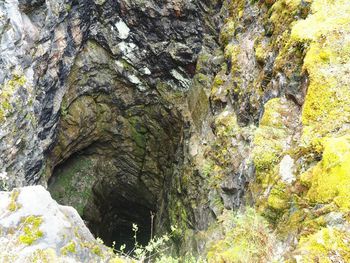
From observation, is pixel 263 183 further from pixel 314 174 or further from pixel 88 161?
pixel 88 161

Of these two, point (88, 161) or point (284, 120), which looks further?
point (88, 161)

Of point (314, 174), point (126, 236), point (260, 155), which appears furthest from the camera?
point (126, 236)

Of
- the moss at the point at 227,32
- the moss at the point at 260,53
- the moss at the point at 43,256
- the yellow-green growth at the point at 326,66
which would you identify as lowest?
the moss at the point at 43,256

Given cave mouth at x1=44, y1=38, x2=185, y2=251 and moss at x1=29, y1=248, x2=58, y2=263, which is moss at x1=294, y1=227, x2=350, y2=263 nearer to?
moss at x1=29, y1=248, x2=58, y2=263

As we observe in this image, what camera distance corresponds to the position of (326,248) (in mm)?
2953

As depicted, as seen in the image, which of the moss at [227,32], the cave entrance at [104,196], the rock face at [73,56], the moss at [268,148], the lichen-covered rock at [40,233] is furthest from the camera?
the cave entrance at [104,196]

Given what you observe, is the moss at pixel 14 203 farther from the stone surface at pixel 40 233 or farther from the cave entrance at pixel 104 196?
the cave entrance at pixel 104 196

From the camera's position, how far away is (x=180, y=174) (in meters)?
9.27

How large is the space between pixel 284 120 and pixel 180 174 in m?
4.61

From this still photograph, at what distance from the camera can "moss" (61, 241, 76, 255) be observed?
317cm

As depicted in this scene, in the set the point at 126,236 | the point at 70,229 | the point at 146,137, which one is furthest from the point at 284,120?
the point at 126,236

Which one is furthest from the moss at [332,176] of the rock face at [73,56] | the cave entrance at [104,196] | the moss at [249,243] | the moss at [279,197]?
the cave entrance at [104,196]

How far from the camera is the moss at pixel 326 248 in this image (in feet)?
9.43

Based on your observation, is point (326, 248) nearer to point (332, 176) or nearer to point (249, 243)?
point (332, 176)
